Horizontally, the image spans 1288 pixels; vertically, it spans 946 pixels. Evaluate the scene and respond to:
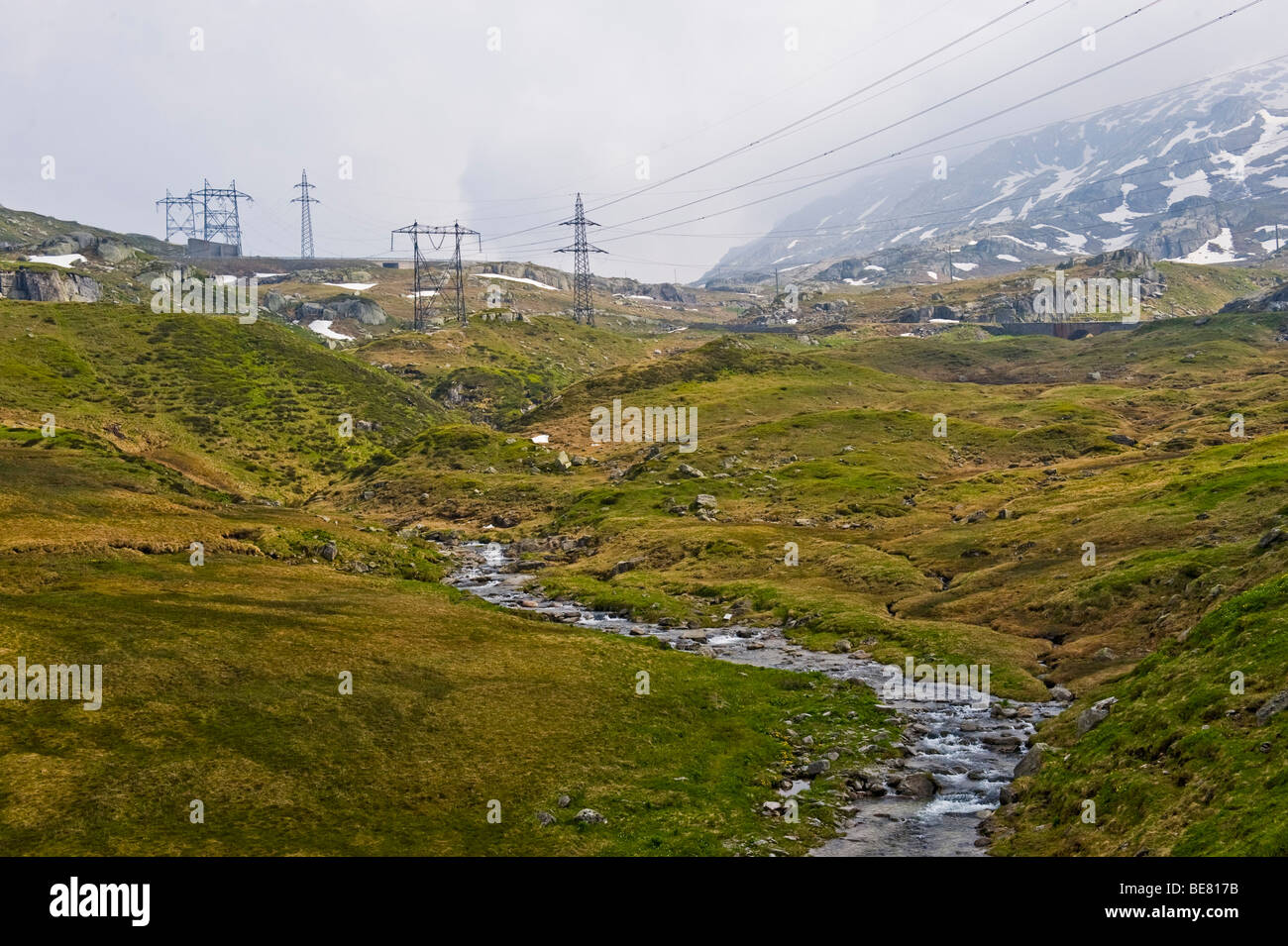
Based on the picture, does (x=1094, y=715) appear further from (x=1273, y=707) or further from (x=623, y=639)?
(x=623, y=639)

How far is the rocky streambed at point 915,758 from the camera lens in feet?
141

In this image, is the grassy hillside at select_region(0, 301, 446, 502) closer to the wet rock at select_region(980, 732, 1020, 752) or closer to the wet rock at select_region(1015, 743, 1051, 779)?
the wet rock at select_region(980, 732, 1020, 752)

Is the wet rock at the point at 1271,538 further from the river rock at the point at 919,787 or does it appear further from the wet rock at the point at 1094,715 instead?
the river rock at the point at 919,787

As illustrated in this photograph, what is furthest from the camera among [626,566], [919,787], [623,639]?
[626,566]

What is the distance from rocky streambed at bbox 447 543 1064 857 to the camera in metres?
43.0

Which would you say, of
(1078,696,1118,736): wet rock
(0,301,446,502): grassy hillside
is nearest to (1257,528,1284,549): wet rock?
(1078,696,1118,736): wet rock

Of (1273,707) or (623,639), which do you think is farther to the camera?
(623,639)

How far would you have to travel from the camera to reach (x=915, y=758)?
53.8m

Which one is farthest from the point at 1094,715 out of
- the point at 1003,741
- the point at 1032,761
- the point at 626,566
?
the point at 626,566

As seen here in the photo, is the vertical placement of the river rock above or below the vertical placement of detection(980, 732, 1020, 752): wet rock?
below

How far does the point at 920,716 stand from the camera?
61.5 meters

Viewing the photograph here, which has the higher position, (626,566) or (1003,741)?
(626,566)

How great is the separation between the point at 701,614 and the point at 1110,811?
5588 cm
